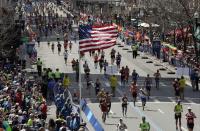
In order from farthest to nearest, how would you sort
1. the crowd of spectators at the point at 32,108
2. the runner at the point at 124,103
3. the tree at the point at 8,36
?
the tree at the point at 8,36, the runner at the point at 124,103, the crowd of spectators at the point at 32,108

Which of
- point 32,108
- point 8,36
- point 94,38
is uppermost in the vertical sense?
point 94,38

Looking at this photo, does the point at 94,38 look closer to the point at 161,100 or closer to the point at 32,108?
the point at 32,108

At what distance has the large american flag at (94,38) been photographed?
23.6 meters

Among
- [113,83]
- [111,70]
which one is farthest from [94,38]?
[111,70]

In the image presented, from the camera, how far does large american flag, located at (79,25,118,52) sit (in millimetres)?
23594

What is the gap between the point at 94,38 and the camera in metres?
23.8

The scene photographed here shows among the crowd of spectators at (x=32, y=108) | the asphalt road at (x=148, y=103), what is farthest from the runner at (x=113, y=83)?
the crowd of spectators at (x=32, y=108)

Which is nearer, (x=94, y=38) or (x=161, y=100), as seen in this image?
(x=94, y=38)

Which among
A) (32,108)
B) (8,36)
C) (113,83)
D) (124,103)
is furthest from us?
(8,36)

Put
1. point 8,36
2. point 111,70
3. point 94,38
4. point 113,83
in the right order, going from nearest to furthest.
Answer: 1. point 94,38
2. point 113,83
3. point 111,70
4. point 8,36

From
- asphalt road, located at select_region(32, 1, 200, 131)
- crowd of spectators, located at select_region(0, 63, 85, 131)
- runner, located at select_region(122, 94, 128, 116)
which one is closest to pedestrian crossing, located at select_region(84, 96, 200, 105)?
asphalt road, located at select_region(32, 1, 200, 131)

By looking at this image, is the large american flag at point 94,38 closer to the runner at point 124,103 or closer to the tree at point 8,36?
the runner at point 124,103

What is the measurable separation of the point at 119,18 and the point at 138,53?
101 feet

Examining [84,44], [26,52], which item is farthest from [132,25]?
[84,44]
